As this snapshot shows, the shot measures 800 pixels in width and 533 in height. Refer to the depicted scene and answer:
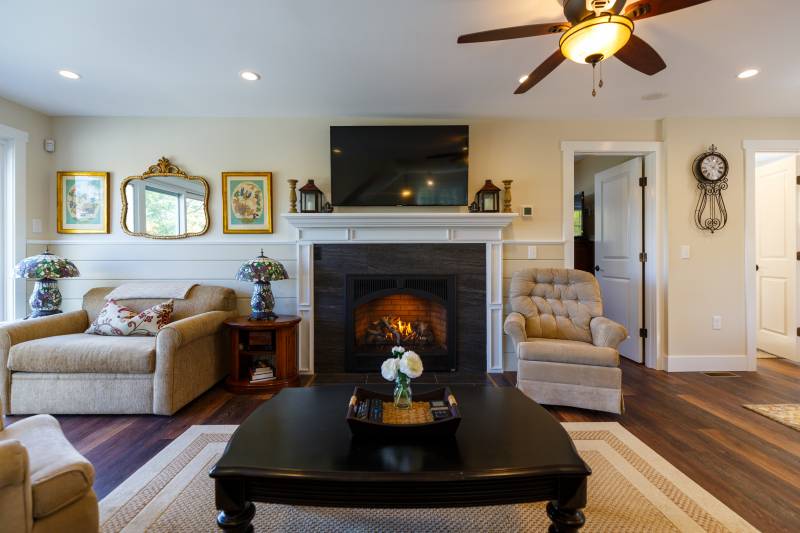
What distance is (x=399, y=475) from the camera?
1.15 metres

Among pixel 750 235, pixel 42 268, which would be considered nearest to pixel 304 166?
pixel 42 268

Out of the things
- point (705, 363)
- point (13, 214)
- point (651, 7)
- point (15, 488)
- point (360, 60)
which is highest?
point (360, 60)

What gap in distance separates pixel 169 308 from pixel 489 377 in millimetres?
2758

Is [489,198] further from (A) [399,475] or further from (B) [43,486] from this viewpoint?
(B) [43,486]

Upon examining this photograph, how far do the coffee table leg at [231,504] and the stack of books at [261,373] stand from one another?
77.9 inches

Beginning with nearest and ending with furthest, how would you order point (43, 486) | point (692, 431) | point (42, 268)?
point (43, 486), point (692, 431), point (42, 268)

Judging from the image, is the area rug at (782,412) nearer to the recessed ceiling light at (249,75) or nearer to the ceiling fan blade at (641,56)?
the ceiling fan blade at (641,56)

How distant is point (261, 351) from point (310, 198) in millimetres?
1389

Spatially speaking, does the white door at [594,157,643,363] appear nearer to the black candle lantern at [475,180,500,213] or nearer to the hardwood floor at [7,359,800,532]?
the hardwood floor at [7,359,800,532]

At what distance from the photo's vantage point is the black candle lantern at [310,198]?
3.37m

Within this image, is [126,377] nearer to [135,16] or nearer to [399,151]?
[135,16]

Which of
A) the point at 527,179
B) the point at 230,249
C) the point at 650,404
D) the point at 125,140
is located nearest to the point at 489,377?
the point at 650,404

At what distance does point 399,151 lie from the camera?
11.3 feet

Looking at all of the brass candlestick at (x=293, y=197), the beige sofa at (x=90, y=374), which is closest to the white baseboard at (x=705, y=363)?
the brass candlestick at (x=293, y=197)
